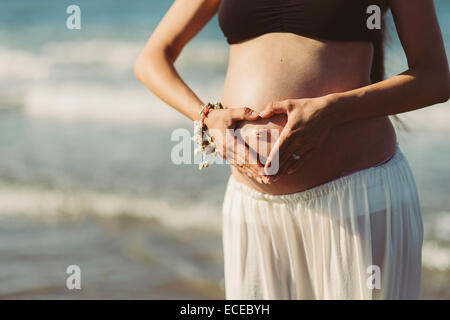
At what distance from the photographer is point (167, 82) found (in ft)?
4.84

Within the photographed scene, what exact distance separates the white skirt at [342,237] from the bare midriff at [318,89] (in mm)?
35

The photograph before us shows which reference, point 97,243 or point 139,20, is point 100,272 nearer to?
point 97,243

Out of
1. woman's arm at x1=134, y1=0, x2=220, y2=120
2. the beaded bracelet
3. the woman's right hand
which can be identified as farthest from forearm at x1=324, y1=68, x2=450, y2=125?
woman's arm at x1=134, y1=0, x2=220, y2=120

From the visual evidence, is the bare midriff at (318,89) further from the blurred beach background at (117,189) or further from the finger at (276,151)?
the blurred beach background at (117,189)

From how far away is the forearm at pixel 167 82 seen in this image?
1440mm

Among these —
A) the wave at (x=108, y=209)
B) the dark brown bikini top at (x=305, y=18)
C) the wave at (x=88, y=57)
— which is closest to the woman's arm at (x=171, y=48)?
the dark brown bikini top at (x=305, y=18)

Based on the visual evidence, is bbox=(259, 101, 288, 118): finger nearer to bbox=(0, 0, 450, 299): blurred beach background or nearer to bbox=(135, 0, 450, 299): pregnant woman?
bbox=(135, 0, 450, 299): pregnant woman

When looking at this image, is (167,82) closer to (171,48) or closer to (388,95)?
(171,48)

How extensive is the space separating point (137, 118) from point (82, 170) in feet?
6.96

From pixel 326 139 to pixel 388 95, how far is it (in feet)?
0.66

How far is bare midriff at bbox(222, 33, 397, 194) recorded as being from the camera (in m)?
1.35

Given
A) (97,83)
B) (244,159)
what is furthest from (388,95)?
(97,83)

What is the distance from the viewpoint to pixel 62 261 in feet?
10.2

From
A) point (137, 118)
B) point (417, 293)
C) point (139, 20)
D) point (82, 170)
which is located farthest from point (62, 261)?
point (139, 20)
